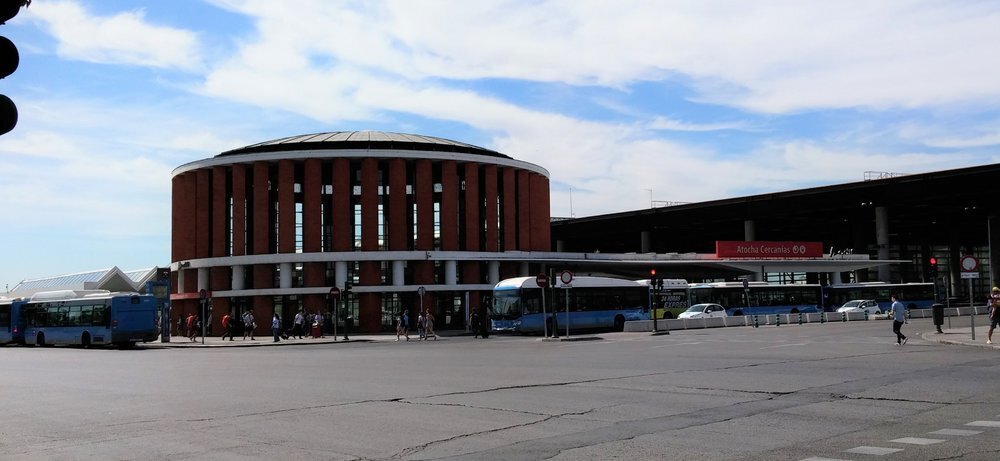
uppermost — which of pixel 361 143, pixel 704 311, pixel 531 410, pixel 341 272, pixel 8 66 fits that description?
pixel 361 143

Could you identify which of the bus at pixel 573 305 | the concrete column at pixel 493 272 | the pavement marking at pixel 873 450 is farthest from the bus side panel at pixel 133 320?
the pavement marking at pixel 873 450

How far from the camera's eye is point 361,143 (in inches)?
2379

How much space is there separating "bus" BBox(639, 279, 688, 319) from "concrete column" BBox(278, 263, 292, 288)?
24514 millimetres

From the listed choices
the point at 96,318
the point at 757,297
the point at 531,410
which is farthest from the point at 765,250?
the point at 531,410

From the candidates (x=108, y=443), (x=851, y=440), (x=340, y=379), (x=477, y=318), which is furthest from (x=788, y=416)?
(x=477, y=318)

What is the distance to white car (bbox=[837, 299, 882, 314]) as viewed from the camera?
5735cm

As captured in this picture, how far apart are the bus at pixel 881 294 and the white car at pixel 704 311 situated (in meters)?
14.4

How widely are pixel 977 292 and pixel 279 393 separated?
13279cm

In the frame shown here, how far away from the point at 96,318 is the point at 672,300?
109 ft

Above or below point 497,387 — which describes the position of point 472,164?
above

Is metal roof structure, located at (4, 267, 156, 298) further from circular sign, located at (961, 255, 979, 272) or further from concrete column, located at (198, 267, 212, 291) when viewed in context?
circular sign, located at (961, 255, 979, 272)

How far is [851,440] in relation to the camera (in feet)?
31.3

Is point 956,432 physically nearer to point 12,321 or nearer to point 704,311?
point 704,311

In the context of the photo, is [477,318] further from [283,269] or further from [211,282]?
[211,282]
